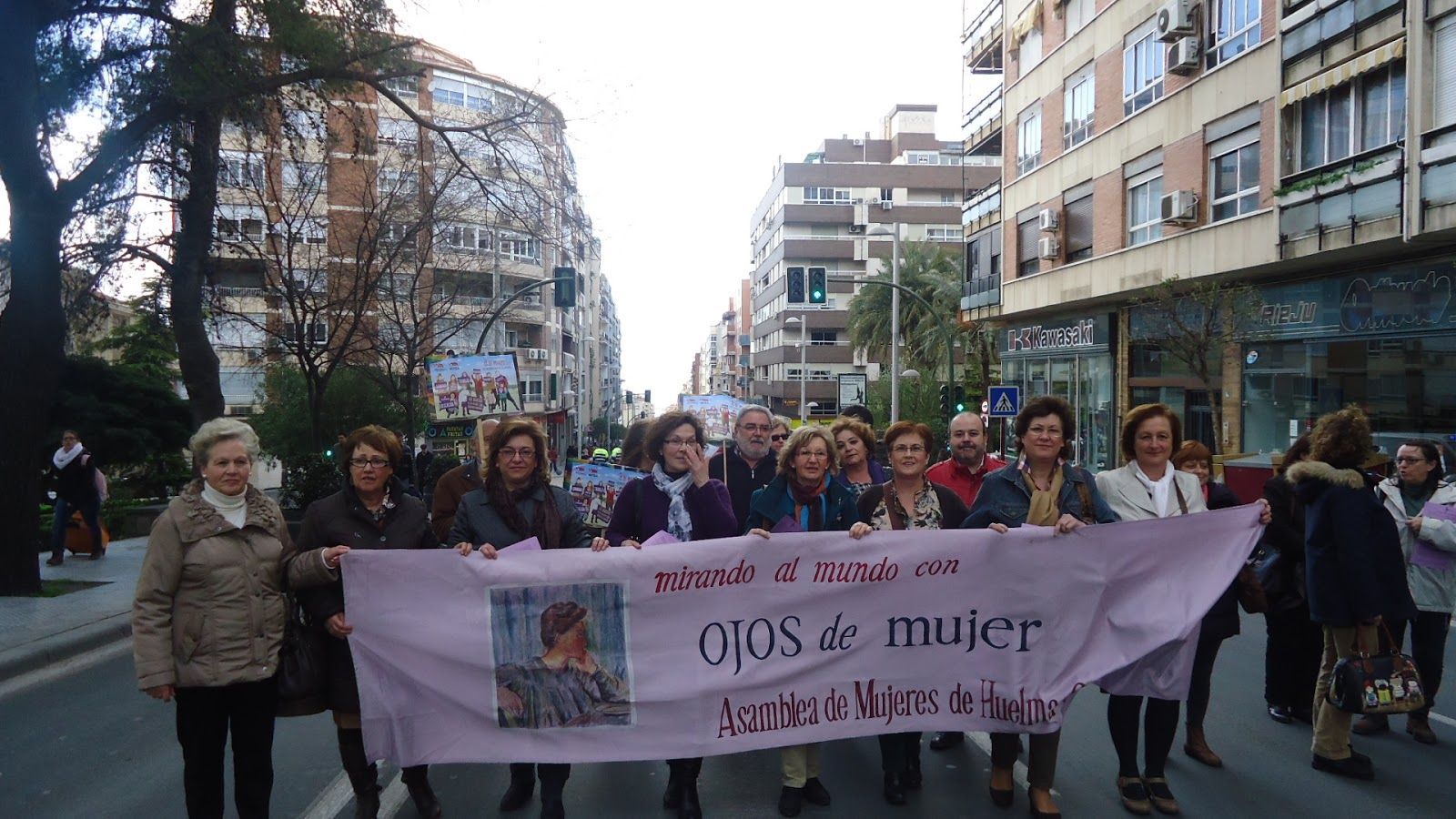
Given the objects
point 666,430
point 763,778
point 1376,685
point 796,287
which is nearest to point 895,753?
point 763,778

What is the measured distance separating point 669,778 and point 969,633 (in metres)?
1.61

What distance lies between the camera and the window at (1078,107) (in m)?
27.9

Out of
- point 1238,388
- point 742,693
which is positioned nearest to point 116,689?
point 742,693

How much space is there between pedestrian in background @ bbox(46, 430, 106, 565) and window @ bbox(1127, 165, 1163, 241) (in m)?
21.8

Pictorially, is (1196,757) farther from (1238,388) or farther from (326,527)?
(1238,388)

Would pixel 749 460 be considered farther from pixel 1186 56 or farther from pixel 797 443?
pixel 1186 56

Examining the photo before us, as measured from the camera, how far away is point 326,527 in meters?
4.58

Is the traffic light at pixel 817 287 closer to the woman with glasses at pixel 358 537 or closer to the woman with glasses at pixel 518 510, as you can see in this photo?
the woman with glasses at pixel 518 510

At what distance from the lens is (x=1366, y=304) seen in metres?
18.5

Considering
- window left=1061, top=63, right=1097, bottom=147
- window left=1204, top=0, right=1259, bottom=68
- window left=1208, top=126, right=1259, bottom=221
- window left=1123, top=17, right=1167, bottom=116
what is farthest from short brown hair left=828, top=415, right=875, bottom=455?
window left=1061, top=63, right=1097, bottom=147

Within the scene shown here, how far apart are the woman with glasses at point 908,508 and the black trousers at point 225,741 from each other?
279 cm

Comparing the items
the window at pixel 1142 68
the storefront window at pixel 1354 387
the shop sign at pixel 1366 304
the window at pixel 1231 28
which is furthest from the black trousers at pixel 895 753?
the window at pixel 1142 68

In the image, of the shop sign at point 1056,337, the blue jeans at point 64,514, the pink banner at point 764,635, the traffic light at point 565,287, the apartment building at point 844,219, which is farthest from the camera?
the apartment building at point 844,219

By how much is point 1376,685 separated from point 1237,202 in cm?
1902
